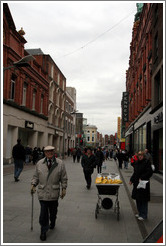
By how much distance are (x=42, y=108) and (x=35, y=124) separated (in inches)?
183

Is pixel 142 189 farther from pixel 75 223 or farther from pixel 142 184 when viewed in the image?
pixel 75 223

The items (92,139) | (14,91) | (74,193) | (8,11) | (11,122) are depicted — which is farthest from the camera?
(92,139)

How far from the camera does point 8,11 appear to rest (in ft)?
65.3

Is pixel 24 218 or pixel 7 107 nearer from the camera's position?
pixel 24 218

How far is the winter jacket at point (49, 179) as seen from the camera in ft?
15.9

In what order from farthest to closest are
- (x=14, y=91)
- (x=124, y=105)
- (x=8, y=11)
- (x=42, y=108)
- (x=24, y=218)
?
(x=124, y=105) → (x=42, y=108) → (x=14, y=91) → (x=8, y=11) → (x=24, y=218)

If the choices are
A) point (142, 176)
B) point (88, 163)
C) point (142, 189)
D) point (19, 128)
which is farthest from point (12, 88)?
point (142, 189)

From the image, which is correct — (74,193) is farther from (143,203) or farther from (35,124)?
(35,124)

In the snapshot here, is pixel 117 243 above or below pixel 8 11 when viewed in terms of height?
below

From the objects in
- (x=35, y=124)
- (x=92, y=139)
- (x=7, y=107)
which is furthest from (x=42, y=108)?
(x=92, y=139)

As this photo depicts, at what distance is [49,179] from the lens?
16.1ft

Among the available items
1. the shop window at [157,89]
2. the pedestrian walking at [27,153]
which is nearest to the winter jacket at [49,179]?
the shop window at [157,89]

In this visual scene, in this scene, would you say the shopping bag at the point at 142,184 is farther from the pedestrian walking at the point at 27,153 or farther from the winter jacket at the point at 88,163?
the pedestrian walking at the point at 27,153

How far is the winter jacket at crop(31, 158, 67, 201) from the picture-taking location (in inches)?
191
